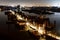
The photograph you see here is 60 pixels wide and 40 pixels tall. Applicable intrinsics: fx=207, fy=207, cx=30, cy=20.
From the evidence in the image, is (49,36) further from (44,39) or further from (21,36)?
(21,36)

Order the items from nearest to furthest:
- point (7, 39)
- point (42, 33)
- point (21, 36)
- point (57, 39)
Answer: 1. point (57, 39)
2. point (42, 33)
3. point (7, 39)
4. point (21, 36)

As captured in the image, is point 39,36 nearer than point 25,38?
Yes

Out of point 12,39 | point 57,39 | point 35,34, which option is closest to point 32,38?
point 35,34

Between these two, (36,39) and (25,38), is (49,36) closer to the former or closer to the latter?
(36,39)

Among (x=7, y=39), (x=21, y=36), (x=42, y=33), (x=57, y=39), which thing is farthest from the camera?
(x=21, y=36)

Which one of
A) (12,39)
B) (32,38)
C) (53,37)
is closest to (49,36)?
(53,37)

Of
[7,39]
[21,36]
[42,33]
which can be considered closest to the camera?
[42,33]

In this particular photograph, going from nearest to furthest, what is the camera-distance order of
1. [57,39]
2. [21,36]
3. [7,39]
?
[57,39], [7,39], [21,36]

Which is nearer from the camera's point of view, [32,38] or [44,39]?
[44,39]

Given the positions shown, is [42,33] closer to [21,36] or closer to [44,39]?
[44,39]
